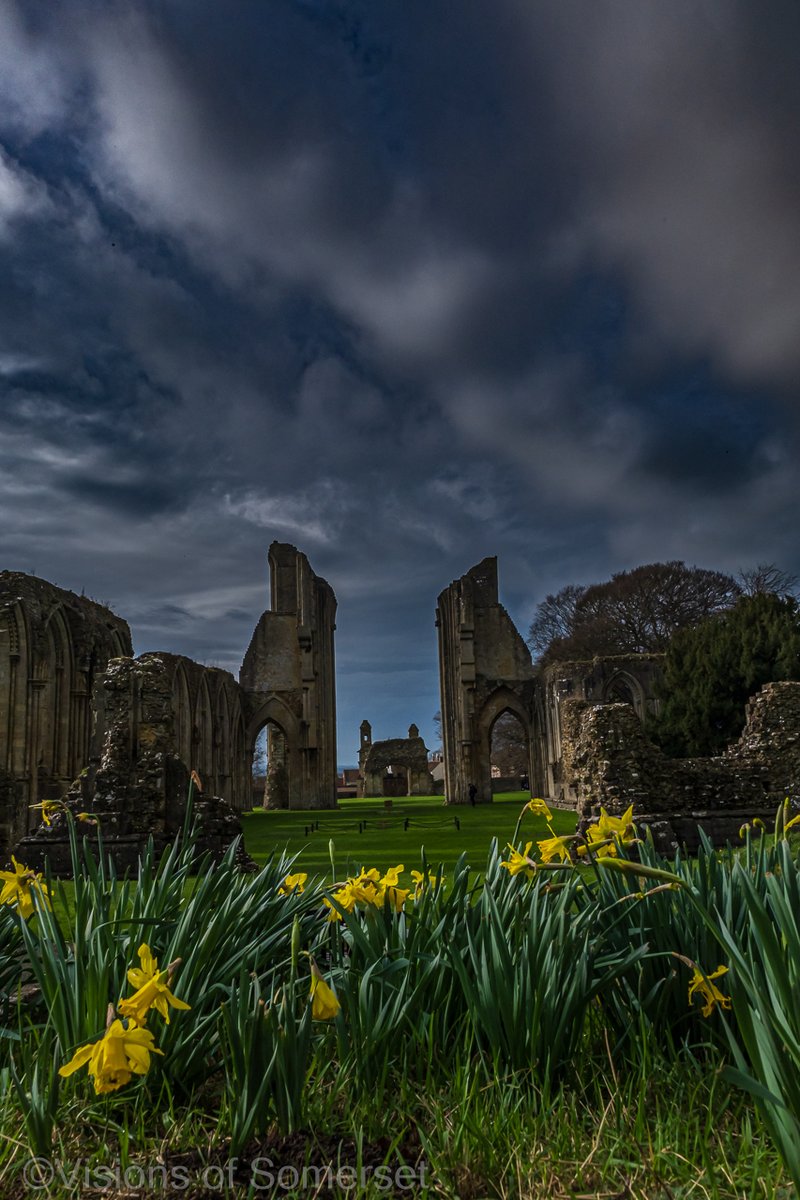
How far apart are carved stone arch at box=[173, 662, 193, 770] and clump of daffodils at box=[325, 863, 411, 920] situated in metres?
24.6

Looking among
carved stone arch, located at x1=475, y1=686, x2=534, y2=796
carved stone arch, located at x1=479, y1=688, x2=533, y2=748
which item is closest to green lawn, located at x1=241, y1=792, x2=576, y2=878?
carved stone arch, located at x1=475, y1=686, x2=534, y2=796

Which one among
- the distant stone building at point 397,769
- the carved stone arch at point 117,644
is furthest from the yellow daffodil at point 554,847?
the distant stone building at point 397,769

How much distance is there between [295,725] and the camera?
3731cm

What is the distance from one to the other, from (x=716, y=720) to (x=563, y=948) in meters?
21.2

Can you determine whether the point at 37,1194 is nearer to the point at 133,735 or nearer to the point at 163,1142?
the point at 163,1142

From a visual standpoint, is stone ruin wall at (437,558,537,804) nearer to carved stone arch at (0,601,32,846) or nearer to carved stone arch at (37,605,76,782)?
carved stone arch at (37,605,76,782)

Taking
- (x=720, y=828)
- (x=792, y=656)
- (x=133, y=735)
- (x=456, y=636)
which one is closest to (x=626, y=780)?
(x=720, y=828)

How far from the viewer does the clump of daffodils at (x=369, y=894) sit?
2.72m

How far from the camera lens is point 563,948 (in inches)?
98.3

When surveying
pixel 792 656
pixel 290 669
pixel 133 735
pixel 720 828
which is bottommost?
pixel 720 828

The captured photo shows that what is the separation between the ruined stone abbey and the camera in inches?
520

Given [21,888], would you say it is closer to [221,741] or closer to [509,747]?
[221,741]

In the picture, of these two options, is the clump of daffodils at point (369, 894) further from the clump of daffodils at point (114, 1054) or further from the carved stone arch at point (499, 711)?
the carved stone arch at point (499, 711)

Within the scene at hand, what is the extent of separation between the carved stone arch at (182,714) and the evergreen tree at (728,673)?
14.9m
